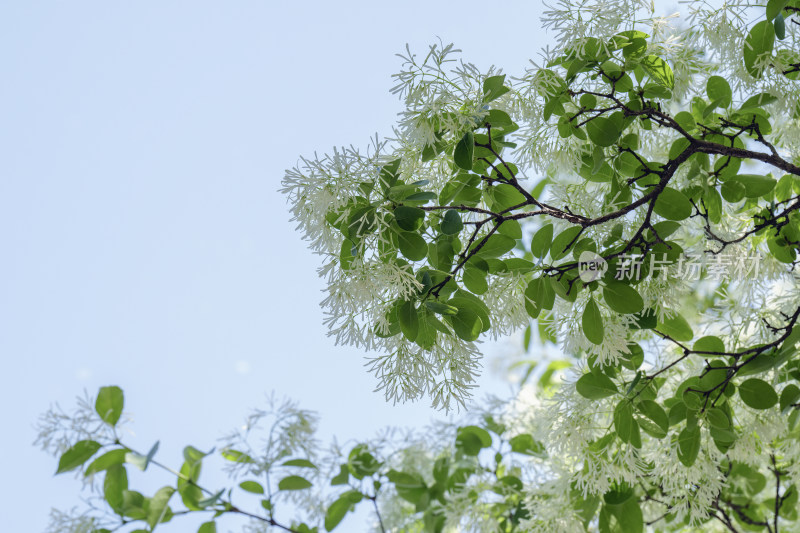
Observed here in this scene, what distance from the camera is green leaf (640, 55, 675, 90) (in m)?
0.93

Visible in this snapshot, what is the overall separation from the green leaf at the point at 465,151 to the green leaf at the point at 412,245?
0.10 m

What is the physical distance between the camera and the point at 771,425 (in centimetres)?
113

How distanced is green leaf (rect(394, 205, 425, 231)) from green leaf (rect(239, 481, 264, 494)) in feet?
2.77

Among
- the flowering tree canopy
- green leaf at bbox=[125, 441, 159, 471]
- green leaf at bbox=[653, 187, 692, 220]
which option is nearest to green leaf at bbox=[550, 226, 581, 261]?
the flowering tree canopy

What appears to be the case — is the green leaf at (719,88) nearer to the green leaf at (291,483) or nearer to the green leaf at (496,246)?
the green leaf at (496,246)

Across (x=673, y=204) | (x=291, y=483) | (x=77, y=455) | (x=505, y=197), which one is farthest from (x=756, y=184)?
(x=77, y=455)

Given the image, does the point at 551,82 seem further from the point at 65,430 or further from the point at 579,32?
the point at 65,430

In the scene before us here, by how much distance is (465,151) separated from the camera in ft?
2.60

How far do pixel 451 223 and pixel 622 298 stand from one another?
264mm

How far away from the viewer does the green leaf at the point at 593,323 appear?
0.90 metres

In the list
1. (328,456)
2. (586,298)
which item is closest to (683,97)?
(586,298)

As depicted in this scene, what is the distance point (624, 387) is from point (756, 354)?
0.19 metres

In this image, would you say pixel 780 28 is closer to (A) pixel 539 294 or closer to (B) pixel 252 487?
(A) pixel 539 294

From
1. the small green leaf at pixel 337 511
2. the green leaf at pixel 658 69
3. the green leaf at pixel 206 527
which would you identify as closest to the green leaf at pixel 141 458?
the green leaf at pixel 206 527
